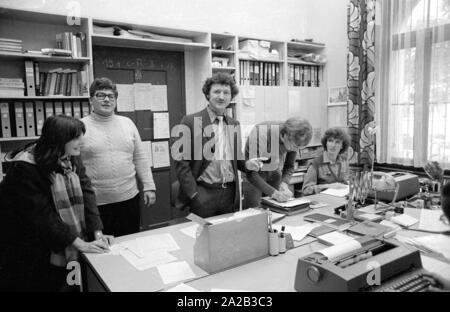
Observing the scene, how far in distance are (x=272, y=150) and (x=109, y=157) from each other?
1159mm

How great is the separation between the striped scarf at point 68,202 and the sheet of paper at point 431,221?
188cm

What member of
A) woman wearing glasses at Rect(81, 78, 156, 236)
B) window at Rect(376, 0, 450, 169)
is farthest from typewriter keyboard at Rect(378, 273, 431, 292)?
window at Rect(376, 0, 450, 169)

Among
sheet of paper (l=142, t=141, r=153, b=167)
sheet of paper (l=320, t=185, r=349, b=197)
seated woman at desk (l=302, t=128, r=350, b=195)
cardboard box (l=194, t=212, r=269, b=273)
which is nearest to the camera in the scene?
cardboard box (l=194, t=212, r=269, b=273)

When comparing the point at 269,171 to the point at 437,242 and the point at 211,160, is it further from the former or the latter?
the point at 437,242

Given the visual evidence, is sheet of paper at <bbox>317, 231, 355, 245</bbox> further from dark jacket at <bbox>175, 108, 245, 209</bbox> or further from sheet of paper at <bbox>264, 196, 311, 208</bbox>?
dark jacket at <bbox>175, 108, 245, 209</bbox>

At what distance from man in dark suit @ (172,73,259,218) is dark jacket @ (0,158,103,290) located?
0.83 metres

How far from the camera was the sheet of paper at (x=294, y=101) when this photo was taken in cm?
429

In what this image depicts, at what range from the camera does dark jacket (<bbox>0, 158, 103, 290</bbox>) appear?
1622 millimetres

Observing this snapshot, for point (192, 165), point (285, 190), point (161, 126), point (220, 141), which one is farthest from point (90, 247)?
point (161, 126)

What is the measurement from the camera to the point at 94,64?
11.1 ft

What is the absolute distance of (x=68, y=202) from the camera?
5.89 feet

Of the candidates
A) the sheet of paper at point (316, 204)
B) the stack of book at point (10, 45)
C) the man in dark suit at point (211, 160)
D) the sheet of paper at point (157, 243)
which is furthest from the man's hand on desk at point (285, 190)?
the stack of book at point (10, 45)
